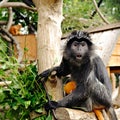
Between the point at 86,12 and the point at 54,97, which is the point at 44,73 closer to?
the point at 54,97

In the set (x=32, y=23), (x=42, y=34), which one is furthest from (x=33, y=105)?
(x=32, y=23)

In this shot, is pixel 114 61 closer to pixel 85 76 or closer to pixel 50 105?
pixel 85 76

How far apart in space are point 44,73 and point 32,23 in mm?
2691

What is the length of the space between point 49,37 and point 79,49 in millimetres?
289

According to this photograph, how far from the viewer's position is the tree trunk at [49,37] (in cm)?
233

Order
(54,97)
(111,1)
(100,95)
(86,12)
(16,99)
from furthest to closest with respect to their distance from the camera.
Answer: (86,12) < (111,1) < (100,95) < (54,97) < (16,99)

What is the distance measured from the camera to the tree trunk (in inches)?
91.8

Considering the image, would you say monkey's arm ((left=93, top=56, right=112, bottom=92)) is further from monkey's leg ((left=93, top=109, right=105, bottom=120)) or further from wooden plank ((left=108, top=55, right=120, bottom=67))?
wooden plank ((left=108, top=55, right=120, bottom=67))

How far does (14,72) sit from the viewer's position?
2260 mm

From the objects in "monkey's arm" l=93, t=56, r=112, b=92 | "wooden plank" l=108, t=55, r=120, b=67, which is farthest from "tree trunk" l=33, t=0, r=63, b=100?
"wooden plank" l=108, t=55, r=120, b=67

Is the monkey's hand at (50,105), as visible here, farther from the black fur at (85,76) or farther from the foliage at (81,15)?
the foliage at (81,15)

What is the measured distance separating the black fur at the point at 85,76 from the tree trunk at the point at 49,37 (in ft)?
0.32

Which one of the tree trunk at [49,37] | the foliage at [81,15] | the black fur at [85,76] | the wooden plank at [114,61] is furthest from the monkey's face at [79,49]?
the foliage at [81,15]

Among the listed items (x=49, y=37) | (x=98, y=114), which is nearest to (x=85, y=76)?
(x=98, y=114)
